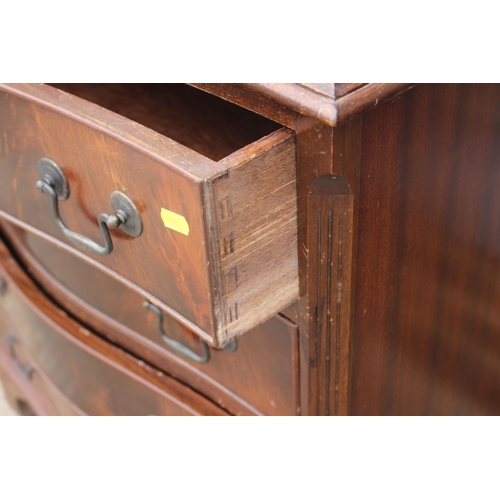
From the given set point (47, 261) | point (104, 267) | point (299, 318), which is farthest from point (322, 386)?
point (47, 261)

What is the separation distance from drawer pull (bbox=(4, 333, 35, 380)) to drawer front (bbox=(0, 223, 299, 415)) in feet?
0.50

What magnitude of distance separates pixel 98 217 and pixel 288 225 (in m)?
0.13

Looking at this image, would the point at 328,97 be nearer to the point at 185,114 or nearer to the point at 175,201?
the point at 175,201

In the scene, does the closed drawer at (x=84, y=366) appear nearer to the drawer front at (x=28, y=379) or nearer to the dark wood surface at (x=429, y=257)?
the drawer front at (x=28, y=379)

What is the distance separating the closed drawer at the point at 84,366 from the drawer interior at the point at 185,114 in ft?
0.91

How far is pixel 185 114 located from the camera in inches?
25.4

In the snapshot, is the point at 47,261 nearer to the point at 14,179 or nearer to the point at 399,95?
the point at 14,179

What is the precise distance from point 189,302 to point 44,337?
0.44m

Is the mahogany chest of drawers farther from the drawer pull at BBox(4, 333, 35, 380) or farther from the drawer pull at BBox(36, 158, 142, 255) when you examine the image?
the drawer pull at BBox(4, 333, 35, 380)

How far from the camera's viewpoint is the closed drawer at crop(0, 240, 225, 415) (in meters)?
0.78

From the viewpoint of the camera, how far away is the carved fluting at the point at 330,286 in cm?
49

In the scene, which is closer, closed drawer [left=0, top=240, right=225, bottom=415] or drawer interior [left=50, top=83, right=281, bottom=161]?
drawer interior [left=50, top=83, right=281, bottom=161]

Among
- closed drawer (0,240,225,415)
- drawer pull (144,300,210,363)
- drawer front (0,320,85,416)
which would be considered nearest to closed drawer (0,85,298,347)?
drawer pull (144,300,210,363)

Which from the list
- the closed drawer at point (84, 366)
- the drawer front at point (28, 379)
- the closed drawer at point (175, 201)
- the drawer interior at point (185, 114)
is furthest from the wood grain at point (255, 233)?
the drawer front at point (28, 379)
